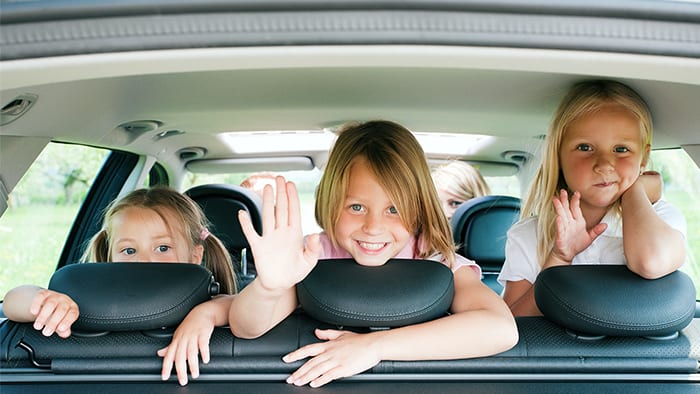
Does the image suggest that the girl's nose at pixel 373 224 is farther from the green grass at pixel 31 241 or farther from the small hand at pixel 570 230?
the green grass at pixel 31 241

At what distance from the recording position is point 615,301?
1.64 m

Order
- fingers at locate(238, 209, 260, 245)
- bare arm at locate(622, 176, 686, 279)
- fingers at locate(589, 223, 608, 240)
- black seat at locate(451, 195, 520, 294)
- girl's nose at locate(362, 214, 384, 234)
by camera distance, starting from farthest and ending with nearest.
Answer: black seat at locate(451, 195, 520, 294) → fingers at locate(589, 223, 608, 240) → girl's nose at locate(362, 214, 384, 234) → bare arm at locate(622, 176, 686, 279) → fingers at locate(238, 209, 260, 245)

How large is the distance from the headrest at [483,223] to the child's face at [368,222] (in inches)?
57.8

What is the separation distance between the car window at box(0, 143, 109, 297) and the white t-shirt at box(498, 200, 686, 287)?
1.40 m

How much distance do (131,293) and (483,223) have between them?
2.07m

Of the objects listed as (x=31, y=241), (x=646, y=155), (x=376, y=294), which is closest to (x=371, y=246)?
(x=376, y=294)

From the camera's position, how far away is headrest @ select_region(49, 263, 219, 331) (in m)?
1.62

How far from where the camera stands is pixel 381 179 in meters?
1.93

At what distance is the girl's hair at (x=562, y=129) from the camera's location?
2.04m

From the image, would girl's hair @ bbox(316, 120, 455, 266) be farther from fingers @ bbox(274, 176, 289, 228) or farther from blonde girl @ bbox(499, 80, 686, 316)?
fingers @ bbox(274, 176, 289, 228)

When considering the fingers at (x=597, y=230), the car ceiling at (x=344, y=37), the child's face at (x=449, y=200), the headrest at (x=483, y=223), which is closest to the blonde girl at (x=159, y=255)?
the car ceiling at (x=344, y=37)

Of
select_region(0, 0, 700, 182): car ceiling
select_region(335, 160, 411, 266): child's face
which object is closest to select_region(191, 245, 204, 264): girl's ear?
select_region(335, 160, 411, 266): child's face

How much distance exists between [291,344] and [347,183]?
0.50 meters

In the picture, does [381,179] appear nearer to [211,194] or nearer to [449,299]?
[449,299]
